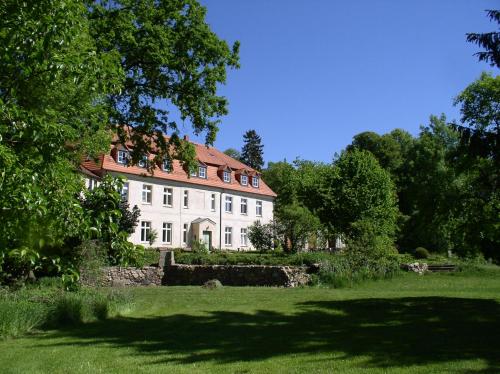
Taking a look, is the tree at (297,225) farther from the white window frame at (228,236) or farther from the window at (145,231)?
the white window frame at (228,236)

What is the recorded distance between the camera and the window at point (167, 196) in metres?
46.7

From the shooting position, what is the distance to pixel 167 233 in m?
46.7

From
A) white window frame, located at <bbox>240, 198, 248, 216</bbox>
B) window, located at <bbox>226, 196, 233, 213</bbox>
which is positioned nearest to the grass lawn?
window, located at <bbox>226, 196, 233, 213</bbox>

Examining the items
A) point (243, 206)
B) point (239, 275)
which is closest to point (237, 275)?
point (239, 275)

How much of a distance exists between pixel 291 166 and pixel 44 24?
61697mm

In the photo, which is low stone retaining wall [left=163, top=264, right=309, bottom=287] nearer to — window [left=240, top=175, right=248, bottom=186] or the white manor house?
the white manor house

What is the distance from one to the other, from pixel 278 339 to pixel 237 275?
15.9m

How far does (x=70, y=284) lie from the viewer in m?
4.95

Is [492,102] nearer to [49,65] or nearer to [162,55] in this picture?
[162,55]

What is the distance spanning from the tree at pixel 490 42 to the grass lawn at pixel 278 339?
656 centimetres

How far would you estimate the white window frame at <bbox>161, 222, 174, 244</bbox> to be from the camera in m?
46.1

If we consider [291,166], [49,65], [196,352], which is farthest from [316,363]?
[291,166]

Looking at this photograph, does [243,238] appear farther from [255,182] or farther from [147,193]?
[147,193]

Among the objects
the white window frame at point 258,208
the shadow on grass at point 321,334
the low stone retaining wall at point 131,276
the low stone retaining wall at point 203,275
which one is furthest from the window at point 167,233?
the shadow on grass at point 321,334
